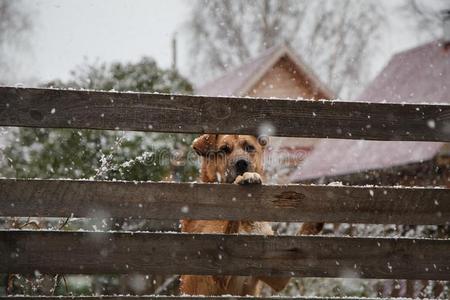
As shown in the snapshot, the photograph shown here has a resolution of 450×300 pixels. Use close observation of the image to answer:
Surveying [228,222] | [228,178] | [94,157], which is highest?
[94,157]

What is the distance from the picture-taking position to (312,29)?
33469mm

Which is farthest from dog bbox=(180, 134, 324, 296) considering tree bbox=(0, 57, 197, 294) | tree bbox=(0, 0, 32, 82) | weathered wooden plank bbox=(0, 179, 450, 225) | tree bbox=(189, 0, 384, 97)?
tree bbox=(189, 0, 384, 97)

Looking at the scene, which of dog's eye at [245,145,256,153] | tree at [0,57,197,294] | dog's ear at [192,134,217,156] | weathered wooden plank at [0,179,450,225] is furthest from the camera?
tree at [0,57,197,294]

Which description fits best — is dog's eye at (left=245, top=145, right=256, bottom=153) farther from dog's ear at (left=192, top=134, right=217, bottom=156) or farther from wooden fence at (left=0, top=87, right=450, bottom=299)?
wooden fence at (left=0, top=87, right=450, bottom=299)

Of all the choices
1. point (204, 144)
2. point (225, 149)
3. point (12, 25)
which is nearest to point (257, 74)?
point (12, 25)

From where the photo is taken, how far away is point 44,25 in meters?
25.8

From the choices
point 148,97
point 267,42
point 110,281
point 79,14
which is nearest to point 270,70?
point 267,42

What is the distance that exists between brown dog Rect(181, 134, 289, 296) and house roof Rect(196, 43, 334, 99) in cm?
1876

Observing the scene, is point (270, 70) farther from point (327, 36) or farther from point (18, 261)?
point (18, 261)

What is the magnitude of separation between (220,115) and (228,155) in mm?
2088

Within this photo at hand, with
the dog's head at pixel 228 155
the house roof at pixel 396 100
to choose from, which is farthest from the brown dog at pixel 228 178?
the house roof at pixel 396 100

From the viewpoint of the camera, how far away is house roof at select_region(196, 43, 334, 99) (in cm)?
2475

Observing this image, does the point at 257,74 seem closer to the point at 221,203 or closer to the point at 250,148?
the point at 250,148

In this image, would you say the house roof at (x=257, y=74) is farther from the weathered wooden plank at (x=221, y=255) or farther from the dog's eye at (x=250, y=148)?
the weathered wooden plank at (x=221, y=255)
